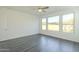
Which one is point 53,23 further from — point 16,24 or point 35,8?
point 16,24

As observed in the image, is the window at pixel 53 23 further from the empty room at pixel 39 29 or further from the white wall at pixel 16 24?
the white wall at pixel 16 24

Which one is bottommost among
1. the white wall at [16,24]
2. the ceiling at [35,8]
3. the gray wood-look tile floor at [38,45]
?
the gray wood-look tile floor at [38,45]

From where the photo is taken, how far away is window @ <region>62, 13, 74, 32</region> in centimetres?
143

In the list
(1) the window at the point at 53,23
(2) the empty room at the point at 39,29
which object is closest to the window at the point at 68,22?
(2) the empty room at the point at 39,29

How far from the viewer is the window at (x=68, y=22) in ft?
4.68

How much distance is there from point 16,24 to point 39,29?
422 millimetres

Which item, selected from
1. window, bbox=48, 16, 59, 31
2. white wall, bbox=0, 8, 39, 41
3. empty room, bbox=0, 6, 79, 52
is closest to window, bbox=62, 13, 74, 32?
empty room, bbox=0, 6, 79, 52

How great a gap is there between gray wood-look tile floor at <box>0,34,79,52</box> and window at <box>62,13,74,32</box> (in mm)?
209

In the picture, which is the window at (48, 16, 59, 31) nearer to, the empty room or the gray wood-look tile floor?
the empty room

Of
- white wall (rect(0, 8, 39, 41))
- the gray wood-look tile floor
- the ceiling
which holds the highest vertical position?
the ceiling

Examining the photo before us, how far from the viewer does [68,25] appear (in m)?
1.46
